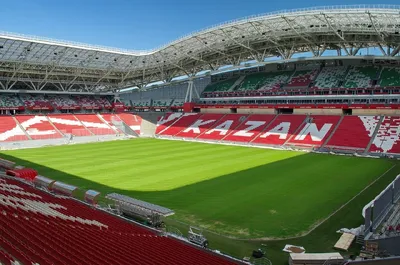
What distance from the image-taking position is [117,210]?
57.9ft

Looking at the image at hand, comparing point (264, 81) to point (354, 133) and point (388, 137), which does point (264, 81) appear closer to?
point (354, 133)

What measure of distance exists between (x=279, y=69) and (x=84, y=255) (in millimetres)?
60152

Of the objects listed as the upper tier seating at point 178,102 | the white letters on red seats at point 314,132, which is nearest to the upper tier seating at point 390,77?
the white letters on red seats at point 314,132

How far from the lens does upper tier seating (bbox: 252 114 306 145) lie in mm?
46322

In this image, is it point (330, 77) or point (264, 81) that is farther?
point (264, 81)

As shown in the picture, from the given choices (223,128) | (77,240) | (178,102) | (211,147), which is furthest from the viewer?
(178,102)

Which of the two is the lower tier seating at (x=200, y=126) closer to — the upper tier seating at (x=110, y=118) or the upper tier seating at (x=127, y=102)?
the upper tier seating at (x=110, y=118)

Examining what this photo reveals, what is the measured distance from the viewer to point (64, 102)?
68.6 m

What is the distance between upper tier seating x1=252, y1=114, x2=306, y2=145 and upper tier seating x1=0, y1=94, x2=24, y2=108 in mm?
43292

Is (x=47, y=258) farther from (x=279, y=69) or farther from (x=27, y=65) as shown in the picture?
(x=279, y=69)

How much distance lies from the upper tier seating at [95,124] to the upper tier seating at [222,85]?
70.1 ft

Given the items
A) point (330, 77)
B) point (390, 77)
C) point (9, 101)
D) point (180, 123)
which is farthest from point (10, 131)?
point (390, 77)

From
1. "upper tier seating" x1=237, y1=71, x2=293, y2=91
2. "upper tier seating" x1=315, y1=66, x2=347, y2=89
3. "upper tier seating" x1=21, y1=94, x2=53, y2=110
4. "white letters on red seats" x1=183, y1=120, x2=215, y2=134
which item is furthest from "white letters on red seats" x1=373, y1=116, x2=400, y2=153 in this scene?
"upper tier seating" x1=21, y1=94, x2=53, y2=110

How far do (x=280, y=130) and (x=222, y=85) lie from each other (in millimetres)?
22731
